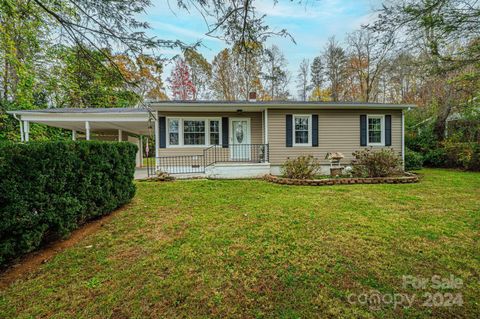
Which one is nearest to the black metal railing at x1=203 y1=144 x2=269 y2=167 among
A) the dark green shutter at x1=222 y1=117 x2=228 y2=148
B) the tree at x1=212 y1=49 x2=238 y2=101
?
the dark green shutter at x1=222 y1=117 x2=228 y2=148

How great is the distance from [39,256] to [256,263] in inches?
113

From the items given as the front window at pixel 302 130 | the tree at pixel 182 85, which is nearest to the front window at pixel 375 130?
the front window at pixel 302 130

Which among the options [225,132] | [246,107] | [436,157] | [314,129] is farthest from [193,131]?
[436,157]

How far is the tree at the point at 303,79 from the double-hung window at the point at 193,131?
16.8m

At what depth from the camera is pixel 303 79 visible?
22797 mm

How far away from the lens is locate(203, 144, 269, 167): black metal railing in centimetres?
938

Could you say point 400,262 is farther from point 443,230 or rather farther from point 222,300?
point 222,300

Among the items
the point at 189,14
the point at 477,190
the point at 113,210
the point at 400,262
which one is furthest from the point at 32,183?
the point at 477,190

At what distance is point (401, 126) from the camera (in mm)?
9891

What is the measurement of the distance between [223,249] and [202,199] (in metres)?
2.64

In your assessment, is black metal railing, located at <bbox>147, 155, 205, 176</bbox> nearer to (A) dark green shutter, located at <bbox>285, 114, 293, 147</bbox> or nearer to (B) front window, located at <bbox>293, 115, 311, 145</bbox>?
(A) dark green shutter, located at <bbox>285, 114, 293, 147</bbox>

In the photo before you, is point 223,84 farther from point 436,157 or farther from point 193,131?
point 436,157

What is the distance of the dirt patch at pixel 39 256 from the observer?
2371 mm

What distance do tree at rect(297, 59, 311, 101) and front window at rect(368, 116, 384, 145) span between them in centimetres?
1412
